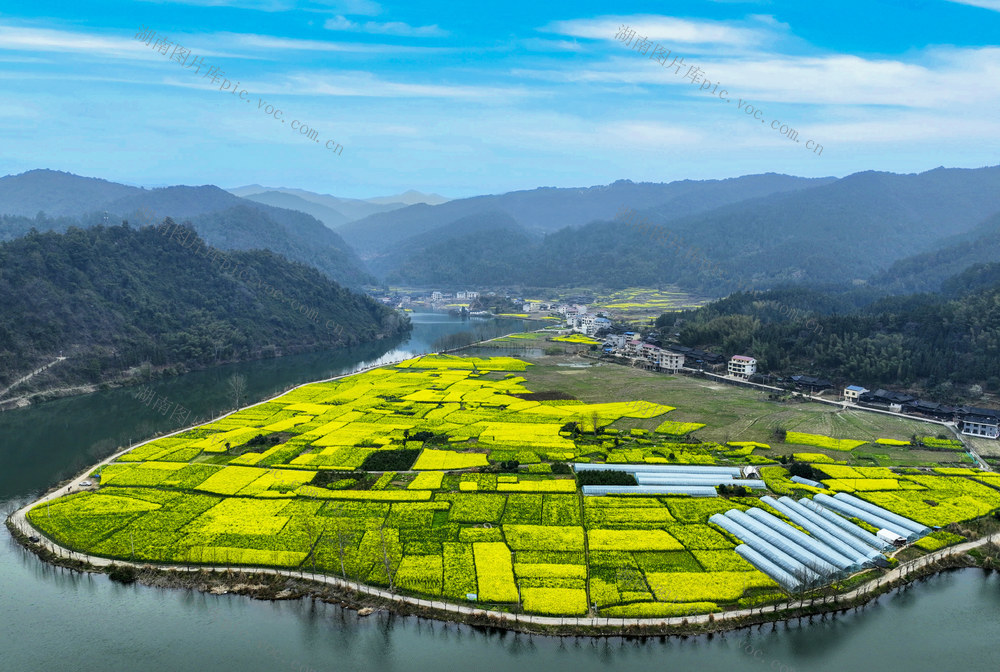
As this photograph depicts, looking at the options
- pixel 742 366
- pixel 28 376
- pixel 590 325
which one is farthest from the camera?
pixel 590 325

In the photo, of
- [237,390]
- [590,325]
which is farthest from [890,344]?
[237,390]

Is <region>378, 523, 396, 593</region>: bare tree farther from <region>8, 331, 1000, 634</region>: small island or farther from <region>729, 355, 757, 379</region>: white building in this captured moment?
<region>729, 355, 757, 379</region>: white building

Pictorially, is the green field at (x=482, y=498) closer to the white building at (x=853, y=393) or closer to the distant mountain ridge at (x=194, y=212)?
the white building at (x=853, y=393)

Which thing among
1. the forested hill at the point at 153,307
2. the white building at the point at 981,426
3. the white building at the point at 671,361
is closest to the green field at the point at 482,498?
the white building at the point at 981,426

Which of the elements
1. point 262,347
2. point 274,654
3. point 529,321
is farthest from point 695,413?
point 529,321

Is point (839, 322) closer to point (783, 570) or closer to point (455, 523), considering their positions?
point (783, 570)

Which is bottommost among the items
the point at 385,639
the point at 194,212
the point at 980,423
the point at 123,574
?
the point at 385,639

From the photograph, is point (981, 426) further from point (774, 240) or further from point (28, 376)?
point (774, 240)

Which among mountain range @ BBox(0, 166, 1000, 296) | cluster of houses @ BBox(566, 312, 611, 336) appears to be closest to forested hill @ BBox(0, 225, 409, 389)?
cluster of houses @ BBox(566, 312, 611, 336)
